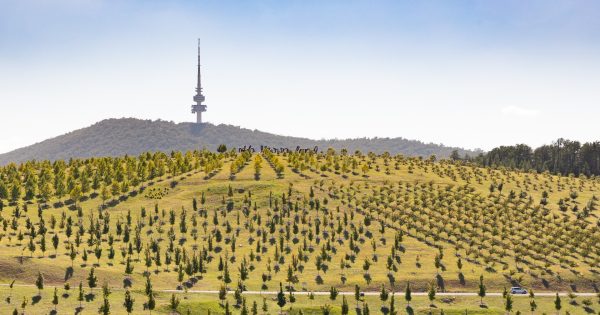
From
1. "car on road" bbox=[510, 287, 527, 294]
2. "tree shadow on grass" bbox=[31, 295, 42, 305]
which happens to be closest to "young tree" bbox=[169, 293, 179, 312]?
"tree shadow on grass" bbox=[31, 295, 42, 305]

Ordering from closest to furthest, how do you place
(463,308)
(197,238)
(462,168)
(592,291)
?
(463,308) < (592,291) < (197,238) < (462,168)

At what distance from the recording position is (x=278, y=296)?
8075 centimetres

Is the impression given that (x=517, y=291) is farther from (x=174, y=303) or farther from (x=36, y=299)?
(x=36, y=299)

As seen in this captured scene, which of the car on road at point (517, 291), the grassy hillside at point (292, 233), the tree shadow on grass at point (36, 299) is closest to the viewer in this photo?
the tree shadow on grass at point (36, 299)

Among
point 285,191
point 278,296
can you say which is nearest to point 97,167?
point 285,191

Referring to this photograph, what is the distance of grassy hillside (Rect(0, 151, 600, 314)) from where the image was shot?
9006cm

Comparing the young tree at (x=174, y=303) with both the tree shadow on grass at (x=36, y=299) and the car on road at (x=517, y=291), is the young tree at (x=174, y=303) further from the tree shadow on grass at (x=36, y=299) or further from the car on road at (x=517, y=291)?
the car on road at (x=517, y=291)

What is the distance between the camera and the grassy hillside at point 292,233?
90062mm

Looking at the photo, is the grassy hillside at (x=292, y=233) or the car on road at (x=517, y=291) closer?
the grassy hillside at (x=292, y=233)

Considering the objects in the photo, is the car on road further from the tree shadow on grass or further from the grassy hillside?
the tree shadow on grass

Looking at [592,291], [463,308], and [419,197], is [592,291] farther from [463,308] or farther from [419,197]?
[419,197]

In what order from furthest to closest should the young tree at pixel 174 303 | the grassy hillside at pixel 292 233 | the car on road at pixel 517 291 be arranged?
the car on road at pixel 517 291
the grassy hillside at pixel 292 233
the young tree at pixel 174 303

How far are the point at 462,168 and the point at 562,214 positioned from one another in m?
45.7

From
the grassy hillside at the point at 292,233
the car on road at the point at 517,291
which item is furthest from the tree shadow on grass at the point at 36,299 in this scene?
the car on road at the point at 517,291
